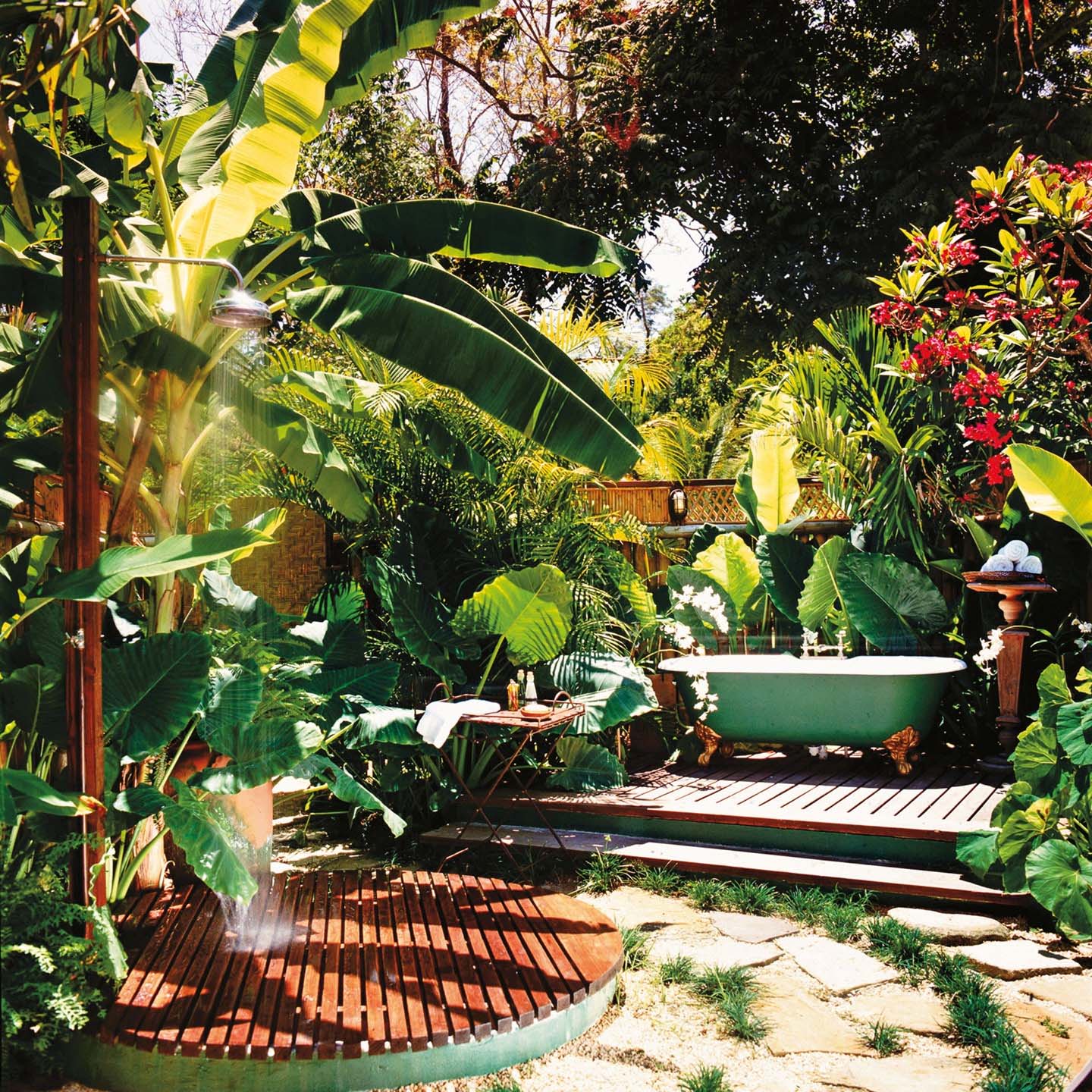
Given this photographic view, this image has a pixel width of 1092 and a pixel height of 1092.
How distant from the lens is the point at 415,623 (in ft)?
18.2

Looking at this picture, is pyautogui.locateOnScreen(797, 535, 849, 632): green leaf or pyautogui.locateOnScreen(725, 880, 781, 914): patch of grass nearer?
pyautogui.locateOnScreen(725, 880, 781, 914): patch of grass

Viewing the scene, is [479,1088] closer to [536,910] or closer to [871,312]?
[536,910]

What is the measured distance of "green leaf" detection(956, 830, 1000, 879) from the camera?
4.24 meters

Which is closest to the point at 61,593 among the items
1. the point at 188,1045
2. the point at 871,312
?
the point at 188,1045

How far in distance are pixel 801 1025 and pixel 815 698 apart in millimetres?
3064

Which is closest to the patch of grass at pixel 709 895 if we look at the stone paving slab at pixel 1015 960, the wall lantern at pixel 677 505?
the stone paving slab at pixel 1015 960

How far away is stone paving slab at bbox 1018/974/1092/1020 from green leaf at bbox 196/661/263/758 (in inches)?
114

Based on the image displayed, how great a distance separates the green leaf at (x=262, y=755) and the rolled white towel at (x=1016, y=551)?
3.95 m

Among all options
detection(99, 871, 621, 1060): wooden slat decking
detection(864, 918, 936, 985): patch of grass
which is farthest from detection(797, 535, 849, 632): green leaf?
detection(99, 871, 621, 1060): wooden slat decking

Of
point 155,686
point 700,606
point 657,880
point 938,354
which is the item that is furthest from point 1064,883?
point 700,606

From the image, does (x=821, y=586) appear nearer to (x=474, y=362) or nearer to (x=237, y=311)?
(x=474, y=362)

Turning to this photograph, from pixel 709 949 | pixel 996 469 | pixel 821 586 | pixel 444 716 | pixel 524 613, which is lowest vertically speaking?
pixel 709 949

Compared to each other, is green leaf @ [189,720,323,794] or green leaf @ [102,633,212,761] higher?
green leaf @ [102,633,212,761]

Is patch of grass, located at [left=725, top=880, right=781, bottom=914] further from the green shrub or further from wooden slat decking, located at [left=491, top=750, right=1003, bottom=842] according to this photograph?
the green shrub
